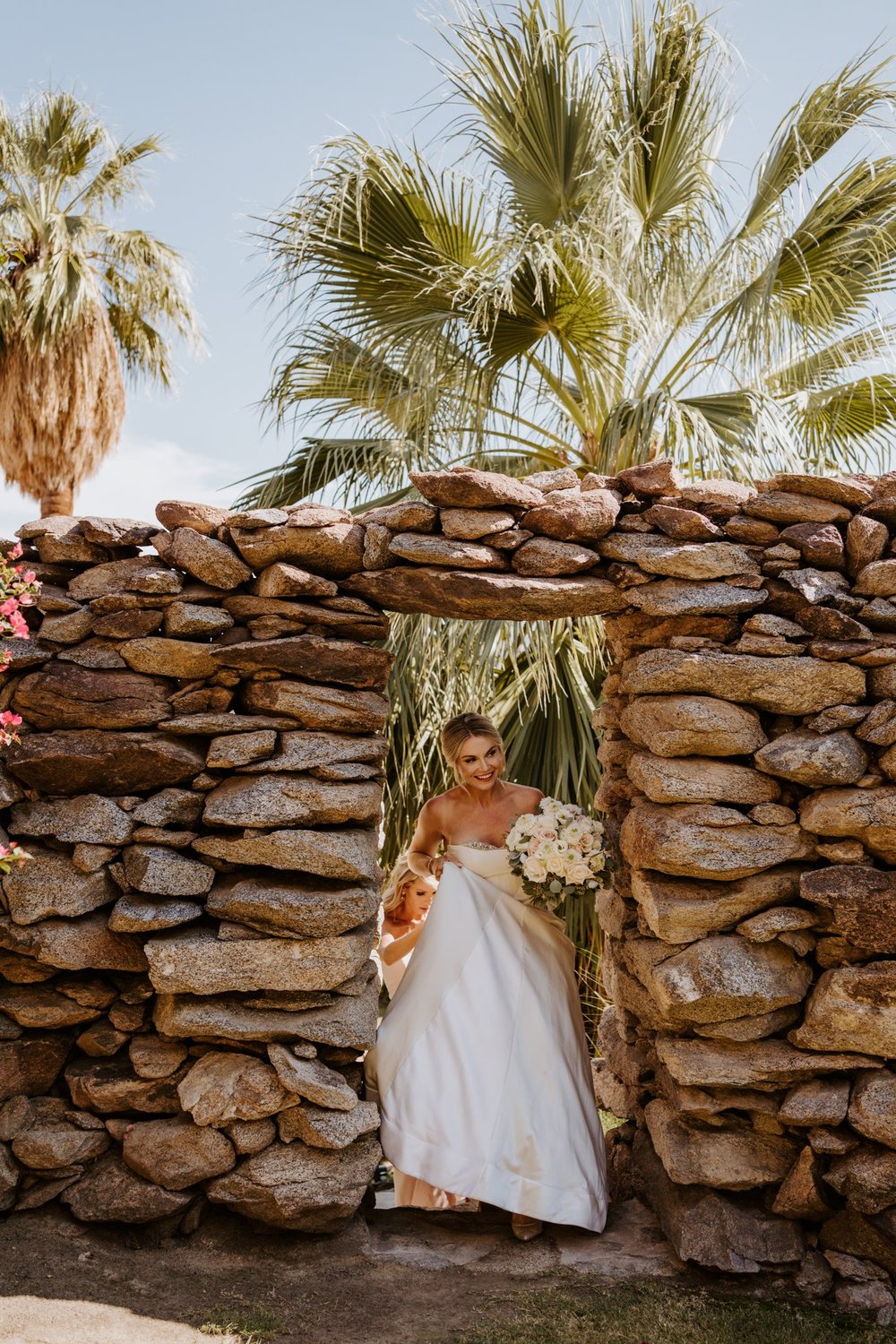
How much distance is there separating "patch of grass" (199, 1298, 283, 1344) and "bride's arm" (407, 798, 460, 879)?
2023 mm

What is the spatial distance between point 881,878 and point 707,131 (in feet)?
14.1

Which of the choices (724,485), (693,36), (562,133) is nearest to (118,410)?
(562,133)

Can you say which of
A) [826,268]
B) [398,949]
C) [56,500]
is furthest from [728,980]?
[56,500]

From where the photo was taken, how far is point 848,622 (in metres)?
3.89

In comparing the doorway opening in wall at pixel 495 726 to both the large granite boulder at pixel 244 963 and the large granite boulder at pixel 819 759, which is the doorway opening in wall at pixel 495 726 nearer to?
the large granite boulder at pixel 244 963

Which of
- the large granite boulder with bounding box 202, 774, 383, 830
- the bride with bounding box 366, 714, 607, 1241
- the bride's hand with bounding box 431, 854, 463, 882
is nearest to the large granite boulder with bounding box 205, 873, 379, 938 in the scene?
the large granite boulder with bounding box 202, 774, 383, 830

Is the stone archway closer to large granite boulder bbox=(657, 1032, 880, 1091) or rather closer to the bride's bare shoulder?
large granite boulder bbox=(657, 1032, 880, 1091)

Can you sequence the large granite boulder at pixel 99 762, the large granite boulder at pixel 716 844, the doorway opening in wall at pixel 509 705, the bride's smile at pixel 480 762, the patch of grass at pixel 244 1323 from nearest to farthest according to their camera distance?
1. the patch of grass at pixel 244 1323
2. the large granite boulder at pixel 716 844
3. the large granite boulder at pixel 99 762
4. the bride's smile at pixel 480 762
5. the doorway opening in wall at pixel 509 705

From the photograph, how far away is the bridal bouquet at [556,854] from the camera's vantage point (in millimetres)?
4316

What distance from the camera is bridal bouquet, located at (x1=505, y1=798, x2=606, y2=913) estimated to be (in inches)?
170

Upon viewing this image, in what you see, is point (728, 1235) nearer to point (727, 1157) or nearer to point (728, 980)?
point (727, 1157)

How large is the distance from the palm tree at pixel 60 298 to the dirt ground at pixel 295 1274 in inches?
268

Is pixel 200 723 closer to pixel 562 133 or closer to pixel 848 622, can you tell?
pixel 848 622

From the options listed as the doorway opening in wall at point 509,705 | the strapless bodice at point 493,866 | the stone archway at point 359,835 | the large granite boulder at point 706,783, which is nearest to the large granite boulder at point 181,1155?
the stone archway at point 359,835
